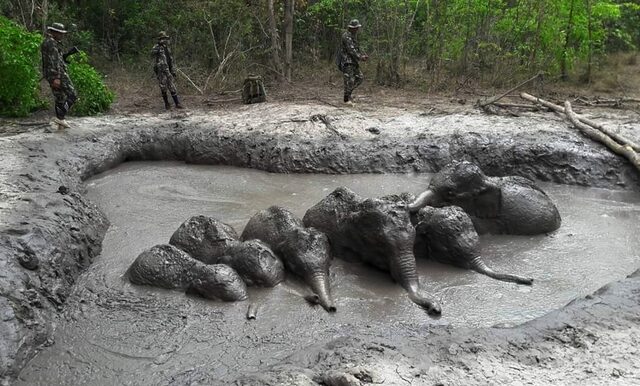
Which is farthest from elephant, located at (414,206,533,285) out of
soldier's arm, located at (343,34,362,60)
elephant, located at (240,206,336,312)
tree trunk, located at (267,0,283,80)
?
tree trunk, located at (267,0,283,80)

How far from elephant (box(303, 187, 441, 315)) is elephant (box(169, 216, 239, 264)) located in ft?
4.09

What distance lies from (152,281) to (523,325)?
3.58 m

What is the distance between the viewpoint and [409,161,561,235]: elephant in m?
7.11

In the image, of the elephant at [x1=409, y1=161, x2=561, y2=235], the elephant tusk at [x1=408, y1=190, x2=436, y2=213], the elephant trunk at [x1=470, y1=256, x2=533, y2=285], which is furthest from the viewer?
the elephant at [x1=409, y1=161, x2=561, y2=235]

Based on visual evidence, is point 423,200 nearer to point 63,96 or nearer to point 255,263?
point 255,263

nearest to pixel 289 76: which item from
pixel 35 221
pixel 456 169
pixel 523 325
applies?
pixel 456 169

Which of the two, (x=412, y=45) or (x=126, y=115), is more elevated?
(x=412, y=45)

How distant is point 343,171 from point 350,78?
3610 millimetres

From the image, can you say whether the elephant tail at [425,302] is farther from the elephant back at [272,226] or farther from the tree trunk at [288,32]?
the tree trunk at [288,32]

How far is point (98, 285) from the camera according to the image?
6.00 m

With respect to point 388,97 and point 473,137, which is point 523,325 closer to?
point 473,137

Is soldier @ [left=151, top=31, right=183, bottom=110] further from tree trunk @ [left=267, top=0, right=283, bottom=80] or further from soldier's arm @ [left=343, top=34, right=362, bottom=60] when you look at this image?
soldier's arm @ [left=343, top=34, right=362, bottom=60]

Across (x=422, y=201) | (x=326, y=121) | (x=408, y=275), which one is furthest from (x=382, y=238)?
(x=326, y=121)

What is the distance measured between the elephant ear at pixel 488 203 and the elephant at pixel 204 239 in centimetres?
301
